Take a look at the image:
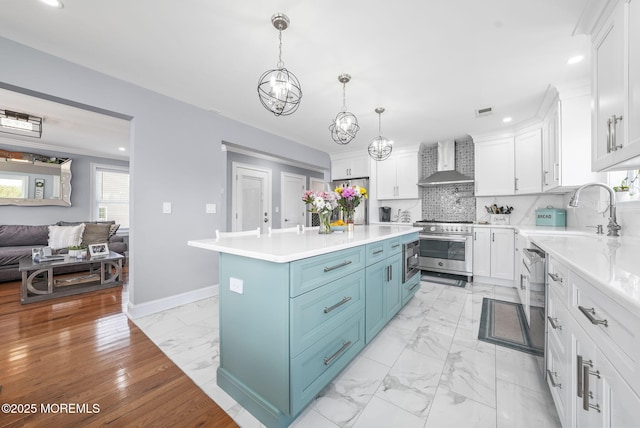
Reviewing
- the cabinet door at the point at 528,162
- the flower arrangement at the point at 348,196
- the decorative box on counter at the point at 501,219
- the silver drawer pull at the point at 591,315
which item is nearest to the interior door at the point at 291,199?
the flower arrangement at the point at 348,196

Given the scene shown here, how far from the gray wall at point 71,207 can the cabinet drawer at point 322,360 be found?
21.5ft

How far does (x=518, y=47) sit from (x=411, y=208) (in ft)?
10.6

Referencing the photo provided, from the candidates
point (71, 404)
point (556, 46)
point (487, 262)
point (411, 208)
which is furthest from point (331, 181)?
point (71, 404)

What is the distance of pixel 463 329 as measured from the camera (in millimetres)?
2318

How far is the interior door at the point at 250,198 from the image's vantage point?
17.1 ft

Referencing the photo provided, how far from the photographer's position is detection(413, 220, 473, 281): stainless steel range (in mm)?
3869

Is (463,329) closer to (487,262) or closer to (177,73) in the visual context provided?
(487,262)

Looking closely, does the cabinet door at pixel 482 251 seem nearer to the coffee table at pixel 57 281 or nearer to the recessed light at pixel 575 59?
the recessed light at pixel 575 59

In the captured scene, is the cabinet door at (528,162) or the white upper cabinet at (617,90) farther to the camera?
the cabinet door at (528,162)

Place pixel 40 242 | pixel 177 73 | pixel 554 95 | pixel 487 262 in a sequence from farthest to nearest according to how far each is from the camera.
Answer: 1. pixel 40 242
2. pixel 487 262
3. pixel 554 95
4. pixel 177 73

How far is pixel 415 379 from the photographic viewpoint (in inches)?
64.5

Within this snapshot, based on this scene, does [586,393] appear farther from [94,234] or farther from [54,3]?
[94,234]

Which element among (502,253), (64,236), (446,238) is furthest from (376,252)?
(64,236)

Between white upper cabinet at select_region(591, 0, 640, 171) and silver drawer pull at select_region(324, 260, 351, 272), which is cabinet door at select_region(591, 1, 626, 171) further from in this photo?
silver drawer pull at select_region(324, 260, 351, 272)
